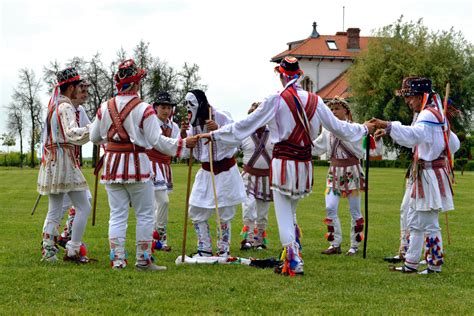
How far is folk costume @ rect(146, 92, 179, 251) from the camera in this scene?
9.85 m

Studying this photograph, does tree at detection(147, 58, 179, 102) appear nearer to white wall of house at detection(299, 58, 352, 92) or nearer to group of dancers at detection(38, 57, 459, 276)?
white wall of house at detection(299, 58, 352, 92)

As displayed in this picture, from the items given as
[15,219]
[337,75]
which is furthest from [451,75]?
[15,219]

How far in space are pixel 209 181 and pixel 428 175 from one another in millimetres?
2606

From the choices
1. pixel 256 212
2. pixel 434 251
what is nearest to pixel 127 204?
pixel 256 212

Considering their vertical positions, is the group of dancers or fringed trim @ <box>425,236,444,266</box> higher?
the group of dancers

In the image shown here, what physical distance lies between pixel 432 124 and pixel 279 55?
2619 inches

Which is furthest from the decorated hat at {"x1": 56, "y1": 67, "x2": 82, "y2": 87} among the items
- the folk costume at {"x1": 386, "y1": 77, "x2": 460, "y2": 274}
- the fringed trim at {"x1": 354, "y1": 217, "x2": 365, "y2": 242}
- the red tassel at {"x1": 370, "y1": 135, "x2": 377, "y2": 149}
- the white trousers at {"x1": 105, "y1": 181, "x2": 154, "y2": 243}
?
the fringed trim at {"x1": 354, "y1": 217, "x2": 365, "y2": 242}

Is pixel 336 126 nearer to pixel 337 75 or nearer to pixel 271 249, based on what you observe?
pixel 271 249

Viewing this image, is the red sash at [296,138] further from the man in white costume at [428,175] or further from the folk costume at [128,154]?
the folk costume at [128,154]

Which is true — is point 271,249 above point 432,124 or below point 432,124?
below

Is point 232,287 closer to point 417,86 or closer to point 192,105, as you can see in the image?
point 192,105

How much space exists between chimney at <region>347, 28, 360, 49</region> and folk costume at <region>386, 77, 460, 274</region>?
66.1 meters

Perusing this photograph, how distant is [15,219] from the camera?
47.1 ft

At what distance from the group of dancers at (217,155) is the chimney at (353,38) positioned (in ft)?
215
